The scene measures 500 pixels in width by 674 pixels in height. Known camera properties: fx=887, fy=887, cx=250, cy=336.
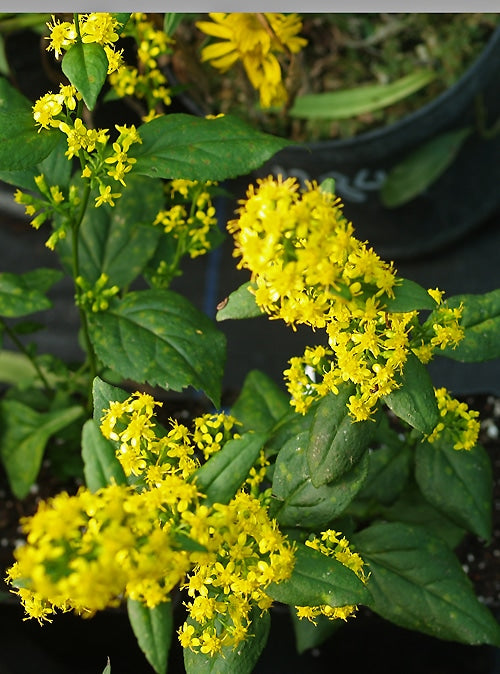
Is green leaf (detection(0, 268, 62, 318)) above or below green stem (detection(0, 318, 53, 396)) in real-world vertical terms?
above

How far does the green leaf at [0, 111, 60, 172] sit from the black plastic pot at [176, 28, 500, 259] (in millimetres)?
732

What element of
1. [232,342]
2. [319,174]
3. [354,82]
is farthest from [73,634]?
[354,82]

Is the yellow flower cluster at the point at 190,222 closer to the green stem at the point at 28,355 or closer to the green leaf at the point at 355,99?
the green stem at the point at 28,355

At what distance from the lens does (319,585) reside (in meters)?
0.74

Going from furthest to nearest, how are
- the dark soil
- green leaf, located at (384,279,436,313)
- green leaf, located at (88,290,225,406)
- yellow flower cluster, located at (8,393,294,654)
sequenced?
the dark soil
green leaf, located at (88,290,225,406)
green leaf, located at (384,279,436,313)
yellow flower cluster, located at (8,393,294,654)

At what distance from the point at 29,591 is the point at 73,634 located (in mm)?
471

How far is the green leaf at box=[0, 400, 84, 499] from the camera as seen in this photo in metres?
1.18

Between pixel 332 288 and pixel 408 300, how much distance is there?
84 millimetres

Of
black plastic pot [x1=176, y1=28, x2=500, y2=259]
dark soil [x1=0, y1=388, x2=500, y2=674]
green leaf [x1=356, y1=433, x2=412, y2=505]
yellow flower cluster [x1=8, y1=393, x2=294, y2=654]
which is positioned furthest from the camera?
black plastic pot [x1=176, y1=28, x2=500, y2=259]

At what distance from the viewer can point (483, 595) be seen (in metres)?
1.23

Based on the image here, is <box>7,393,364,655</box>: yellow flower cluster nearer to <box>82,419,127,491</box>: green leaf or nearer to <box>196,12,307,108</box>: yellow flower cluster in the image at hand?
<box>82,419,127,491</box>: green leaf

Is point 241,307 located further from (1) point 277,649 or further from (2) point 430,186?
(2) point 430,186

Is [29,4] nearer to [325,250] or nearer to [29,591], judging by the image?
[325,250]

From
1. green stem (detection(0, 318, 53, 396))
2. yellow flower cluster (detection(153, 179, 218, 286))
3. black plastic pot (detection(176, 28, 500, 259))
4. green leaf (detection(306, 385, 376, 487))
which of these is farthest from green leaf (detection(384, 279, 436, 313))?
black plastic pot (detection(176, 28, 500, 259))
